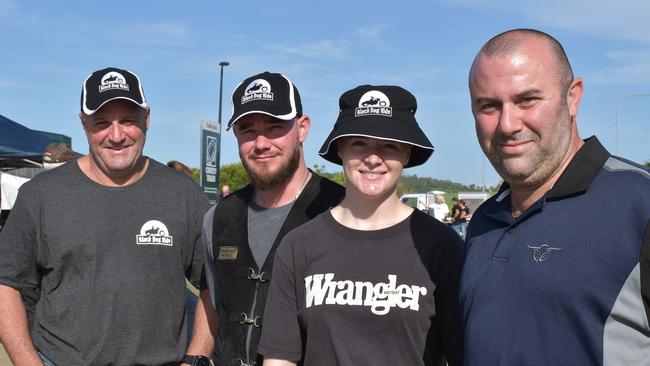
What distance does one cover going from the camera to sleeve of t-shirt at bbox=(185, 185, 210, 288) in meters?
3.92

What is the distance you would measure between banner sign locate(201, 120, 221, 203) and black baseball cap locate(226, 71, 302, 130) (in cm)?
892

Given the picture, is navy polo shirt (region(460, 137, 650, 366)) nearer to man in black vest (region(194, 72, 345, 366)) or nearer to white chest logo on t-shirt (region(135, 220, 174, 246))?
man in black vest (region(194, 72, 345, 366))

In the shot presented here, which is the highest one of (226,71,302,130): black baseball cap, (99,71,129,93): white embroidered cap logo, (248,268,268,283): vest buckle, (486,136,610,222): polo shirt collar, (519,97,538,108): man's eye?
(99,71,129,93): white embroidered cap logo

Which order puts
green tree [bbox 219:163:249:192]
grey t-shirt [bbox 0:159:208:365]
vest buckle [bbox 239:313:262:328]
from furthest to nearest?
green tree [bbox 219:163:249:192] < grey t-shirt [bbox 0:159:208:365] < vest buckle [bbox 239:313:262:328]

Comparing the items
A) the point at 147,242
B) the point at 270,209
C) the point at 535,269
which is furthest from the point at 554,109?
the point at 147,242

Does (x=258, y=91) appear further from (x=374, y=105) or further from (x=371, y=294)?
(x=371, y=294)

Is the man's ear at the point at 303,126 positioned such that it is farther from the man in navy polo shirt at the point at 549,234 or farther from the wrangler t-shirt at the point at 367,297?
the man in navy polo shirt at the point at 549,234

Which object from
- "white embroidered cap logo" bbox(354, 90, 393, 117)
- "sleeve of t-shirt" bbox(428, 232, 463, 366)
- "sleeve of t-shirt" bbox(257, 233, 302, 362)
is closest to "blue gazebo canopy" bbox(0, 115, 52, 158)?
"sleeve of t-shirt" bbox(257, 233, 302, 362)

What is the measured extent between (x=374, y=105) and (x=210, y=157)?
33.7 ft

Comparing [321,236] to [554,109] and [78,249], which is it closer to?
[554,109]

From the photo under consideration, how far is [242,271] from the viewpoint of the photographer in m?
3.46

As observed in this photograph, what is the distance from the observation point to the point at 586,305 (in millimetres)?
2156

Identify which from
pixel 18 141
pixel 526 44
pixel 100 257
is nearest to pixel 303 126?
pixel 100 257

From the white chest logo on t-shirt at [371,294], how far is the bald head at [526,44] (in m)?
0.95
